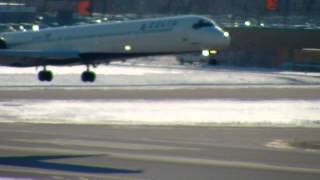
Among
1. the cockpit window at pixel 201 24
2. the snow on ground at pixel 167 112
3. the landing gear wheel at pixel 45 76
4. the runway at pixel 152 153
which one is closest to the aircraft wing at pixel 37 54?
the landing gear wheel at pixel 45 76

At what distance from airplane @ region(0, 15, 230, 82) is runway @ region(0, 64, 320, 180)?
1344 mm

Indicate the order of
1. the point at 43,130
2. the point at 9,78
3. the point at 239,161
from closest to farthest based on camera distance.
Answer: the point at 239,161 < the point at 43,130 < the point at 9,78

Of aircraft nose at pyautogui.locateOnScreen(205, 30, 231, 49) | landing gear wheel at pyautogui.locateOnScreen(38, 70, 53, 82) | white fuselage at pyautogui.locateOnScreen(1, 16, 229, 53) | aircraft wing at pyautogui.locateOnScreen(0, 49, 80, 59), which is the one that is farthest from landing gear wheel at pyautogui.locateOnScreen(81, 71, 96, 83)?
aircraft nose at pyautogui.locateOnScreen(205, 30, 231, 49)

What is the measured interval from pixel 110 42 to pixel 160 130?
76.3 feet

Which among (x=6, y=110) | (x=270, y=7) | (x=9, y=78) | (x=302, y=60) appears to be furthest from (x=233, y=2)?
(x=6, y=110)

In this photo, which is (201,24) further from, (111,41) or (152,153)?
(152,153)

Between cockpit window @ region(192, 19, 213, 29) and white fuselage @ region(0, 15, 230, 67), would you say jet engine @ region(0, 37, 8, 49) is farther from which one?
cockpit window @ region(192, 19, 213, 29)

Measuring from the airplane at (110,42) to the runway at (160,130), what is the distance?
134cm

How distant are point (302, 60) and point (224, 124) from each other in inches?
1609

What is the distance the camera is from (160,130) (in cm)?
2345

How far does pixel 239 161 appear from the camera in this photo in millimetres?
16641

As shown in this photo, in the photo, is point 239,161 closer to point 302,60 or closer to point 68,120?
point 68,120

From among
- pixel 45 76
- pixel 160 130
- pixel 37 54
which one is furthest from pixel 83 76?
pixel 160 130

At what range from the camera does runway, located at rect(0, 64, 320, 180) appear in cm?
1548
